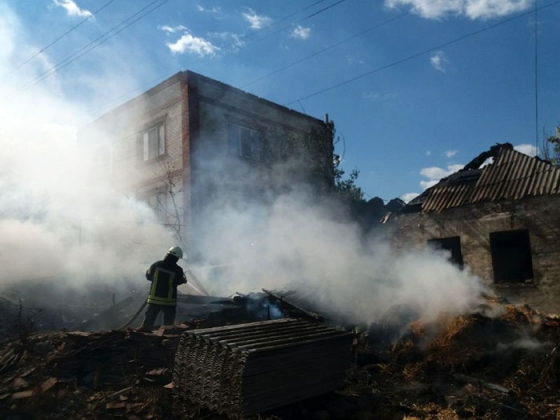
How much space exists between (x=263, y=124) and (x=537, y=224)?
35.9 feet

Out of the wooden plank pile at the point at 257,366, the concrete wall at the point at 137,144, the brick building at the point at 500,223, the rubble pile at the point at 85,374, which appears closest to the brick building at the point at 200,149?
the concrete wall at the point at 137,144

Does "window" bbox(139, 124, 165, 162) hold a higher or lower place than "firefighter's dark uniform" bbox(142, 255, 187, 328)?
higher

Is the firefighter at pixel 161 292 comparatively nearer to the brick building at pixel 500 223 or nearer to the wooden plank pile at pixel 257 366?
the wooden plank pile at pixel 257 366

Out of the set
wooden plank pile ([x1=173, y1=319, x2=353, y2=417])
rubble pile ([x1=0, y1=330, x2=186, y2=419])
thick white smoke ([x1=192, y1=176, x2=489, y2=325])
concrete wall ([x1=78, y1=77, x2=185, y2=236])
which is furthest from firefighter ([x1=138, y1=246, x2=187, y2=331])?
concrete wall ([x1=78, y1=77, x2=185, y2=236])

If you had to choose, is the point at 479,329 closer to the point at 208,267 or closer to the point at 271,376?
the point at 271,376

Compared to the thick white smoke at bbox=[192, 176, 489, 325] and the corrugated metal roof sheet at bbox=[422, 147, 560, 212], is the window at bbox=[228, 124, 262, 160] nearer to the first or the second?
the thick white smoke at bbox=[192, 176, 489, 325]

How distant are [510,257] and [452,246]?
1392mm

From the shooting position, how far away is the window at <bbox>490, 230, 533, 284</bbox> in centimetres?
1093

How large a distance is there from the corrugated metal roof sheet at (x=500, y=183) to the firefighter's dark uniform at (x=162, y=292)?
7349mm

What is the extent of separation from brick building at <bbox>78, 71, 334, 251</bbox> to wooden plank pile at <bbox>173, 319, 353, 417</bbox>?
992 centimetres

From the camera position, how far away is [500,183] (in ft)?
36.2

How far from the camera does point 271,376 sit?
476 centimetres

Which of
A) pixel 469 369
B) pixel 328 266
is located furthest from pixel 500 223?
pixel 469 369

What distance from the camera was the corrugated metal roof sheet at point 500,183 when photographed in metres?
10.3
